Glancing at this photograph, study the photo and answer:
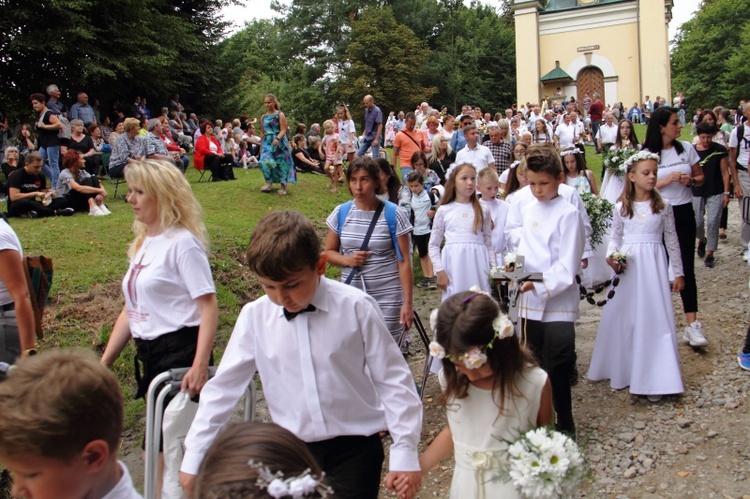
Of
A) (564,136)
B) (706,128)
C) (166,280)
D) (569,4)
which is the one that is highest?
(569,4)

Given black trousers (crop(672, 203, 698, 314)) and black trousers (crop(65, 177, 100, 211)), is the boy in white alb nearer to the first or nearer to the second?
black trousers (crop(672, 203, 698, 314))

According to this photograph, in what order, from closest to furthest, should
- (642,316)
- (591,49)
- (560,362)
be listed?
(560,362)
(642,316)
(591,49)

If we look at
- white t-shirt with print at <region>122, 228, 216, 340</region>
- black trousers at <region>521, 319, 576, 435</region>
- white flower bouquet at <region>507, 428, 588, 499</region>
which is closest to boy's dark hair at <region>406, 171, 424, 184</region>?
black trousers at <region>521, 319, 576, 435</region>

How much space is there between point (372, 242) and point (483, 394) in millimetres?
2571

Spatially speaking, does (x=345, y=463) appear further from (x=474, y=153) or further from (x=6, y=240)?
(x=474, y=153)

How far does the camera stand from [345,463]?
302cm

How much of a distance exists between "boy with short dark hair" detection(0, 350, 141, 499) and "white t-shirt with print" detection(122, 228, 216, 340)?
1.70 m

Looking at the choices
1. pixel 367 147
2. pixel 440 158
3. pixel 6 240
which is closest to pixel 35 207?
pixel 440 158

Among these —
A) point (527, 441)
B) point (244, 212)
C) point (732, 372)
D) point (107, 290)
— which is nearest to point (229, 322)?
point (107, 290)

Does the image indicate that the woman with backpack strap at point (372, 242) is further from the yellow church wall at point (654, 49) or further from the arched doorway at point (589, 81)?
the arched doorway at point (589, 81)

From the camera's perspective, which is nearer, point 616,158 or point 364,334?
point 364,334

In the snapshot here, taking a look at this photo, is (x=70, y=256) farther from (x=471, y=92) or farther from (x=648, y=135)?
(x=471, y=92)

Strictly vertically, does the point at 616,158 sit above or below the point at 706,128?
below

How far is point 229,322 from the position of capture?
8.34 m
